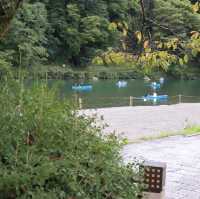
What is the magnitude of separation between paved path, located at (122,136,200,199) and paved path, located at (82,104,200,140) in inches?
88.3

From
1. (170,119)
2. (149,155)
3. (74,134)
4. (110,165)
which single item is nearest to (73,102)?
(74,134)

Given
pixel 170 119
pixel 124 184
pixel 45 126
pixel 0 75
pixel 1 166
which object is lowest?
pixel 170 119

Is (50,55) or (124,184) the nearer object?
(124,184)

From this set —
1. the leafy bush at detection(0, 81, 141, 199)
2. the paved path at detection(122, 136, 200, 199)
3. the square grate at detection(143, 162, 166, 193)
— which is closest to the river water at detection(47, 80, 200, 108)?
the paved path at detection(122, 136, 200, 199)

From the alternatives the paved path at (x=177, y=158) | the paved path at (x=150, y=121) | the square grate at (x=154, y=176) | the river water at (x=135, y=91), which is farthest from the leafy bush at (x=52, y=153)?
the river water at (x=135, y=91)

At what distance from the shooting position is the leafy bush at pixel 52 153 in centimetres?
240

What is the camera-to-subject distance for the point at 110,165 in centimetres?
279

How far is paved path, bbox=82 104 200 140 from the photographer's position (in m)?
11.7

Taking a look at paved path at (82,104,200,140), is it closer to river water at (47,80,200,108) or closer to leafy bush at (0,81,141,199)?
leafy bush at (0,81,141,199)

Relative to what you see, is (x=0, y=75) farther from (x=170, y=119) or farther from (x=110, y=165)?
(x=170, y=119)

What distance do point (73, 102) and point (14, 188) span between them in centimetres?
86

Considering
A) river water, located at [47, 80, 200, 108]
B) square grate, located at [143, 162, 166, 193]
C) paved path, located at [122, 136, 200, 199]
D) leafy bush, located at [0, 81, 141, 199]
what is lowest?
river water, located at [47, 80, 200, 108]

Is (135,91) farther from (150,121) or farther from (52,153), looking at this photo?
(52,153)

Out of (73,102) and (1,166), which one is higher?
(73,102)
